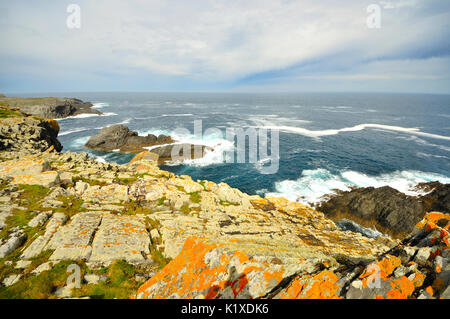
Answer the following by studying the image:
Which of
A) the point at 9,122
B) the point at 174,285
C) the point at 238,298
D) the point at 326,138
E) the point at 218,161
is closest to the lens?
the point at 238,298

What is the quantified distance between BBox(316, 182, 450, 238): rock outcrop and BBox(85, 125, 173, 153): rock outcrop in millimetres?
47339

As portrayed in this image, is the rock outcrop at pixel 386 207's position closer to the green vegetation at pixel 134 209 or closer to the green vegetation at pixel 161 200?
the green vegetation at pixel 161 200

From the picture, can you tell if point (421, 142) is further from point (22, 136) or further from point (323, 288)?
point (22, 136)

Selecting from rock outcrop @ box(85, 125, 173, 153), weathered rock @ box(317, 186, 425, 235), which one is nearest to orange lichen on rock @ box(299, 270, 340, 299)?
weathered rock @ box(317, 186, 425, 235)

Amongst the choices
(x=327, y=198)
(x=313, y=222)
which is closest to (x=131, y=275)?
(x=313, y=222)

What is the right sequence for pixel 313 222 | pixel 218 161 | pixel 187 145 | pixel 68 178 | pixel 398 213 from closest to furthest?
pixel 68 178, pixel 313 222, pixel 398 213, pixel 218 161, pixel 187 145

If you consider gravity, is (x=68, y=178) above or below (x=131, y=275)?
above

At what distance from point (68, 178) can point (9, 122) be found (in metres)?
24.3

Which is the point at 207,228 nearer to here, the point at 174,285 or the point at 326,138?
the point at 174,285

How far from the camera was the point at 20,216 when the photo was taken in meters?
9.77

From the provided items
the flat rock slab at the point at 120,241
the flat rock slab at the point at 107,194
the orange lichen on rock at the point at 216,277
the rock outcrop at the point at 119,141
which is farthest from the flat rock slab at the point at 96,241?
the rock outcrop at the point at 119,141

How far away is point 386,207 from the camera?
25656mm
